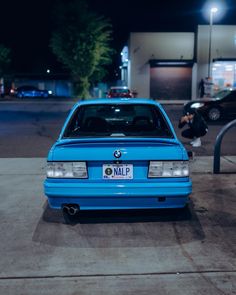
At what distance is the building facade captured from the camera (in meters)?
38.2

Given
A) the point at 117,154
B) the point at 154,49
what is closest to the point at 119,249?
the point at 117,154

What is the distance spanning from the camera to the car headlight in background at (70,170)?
5.29 meters

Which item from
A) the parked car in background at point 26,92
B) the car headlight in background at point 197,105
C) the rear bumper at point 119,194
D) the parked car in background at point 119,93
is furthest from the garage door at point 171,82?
the rear bumper at point 119,194

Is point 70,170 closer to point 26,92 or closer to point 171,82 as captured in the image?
point 171,82

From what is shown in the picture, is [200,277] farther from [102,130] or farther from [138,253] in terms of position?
[102,130]

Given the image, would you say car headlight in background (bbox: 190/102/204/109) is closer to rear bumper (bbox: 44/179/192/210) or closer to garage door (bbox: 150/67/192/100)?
rear bumper (bbox: 44/179/192/210)

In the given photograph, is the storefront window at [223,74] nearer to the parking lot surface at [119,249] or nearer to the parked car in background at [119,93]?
the parked car in background at [119,93]

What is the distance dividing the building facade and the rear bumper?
34.0 meters

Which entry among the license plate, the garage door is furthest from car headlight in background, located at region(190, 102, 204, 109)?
the garage door

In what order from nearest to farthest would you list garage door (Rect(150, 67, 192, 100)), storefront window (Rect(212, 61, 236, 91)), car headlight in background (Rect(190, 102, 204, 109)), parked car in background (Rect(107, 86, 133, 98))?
car headlight in background (Rect(190, 102, 204, 109)) → parked car in background (Rect(107, 86, 133, 98)) → storefront window (Rect(212, 61, 236, 91)) → garage door (Rect(150, 67, 192, 100))

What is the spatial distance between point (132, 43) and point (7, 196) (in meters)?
32.6

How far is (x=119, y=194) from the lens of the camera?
520 centimetres

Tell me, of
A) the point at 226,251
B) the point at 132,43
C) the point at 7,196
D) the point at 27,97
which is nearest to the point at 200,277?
the point at 226,251

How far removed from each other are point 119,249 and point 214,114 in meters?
14.9
